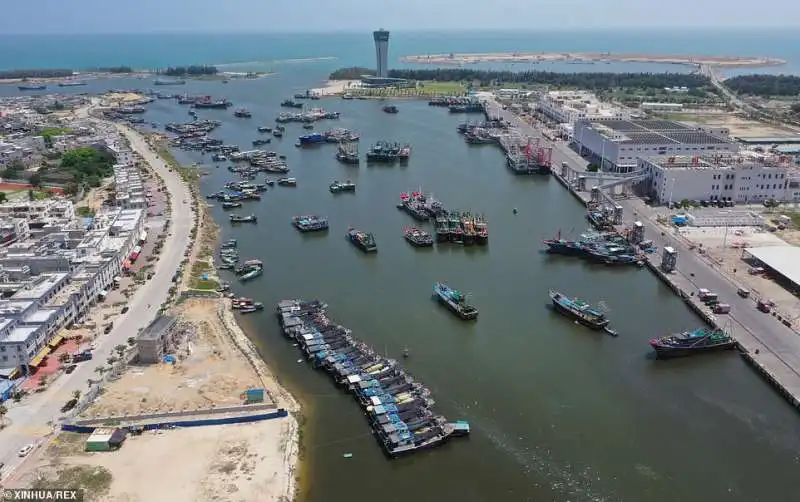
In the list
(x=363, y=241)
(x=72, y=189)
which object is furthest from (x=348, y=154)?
(x=363, y=241)

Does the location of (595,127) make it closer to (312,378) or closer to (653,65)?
(312,378)

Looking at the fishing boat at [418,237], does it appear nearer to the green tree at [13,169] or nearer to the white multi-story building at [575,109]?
the green tree at [13,169]

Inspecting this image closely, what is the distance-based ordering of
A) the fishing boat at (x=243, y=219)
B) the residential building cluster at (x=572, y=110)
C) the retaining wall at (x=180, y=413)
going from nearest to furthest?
the retaining wall at (x=180, y=413)
the fishing boat at (x=243, y=219)
the residential building cluster at (x=572, y=110)

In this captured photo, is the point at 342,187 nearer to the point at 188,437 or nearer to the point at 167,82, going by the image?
the point at 188,437

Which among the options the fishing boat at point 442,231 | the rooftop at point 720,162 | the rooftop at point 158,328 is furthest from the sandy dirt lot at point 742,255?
the rooftop at point 158,328

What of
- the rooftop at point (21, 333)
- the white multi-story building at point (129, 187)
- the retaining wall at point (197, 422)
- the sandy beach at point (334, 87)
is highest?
the sandy beach at point (334, 87)

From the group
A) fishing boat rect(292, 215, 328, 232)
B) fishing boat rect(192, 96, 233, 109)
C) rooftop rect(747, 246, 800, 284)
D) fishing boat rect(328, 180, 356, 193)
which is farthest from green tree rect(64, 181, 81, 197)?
fishing boat rect(192, 96, 233, 109)
